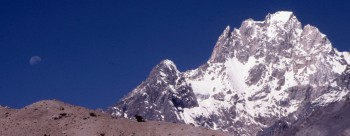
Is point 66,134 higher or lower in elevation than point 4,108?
lower

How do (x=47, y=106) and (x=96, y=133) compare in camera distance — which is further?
(x=47, y=106)

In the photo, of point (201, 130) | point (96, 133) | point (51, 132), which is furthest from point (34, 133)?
point (201, 130)

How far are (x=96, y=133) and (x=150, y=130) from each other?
268 inches

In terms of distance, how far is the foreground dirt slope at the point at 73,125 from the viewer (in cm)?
8306

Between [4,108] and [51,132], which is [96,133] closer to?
[51,132]

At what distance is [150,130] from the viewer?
8506 cm

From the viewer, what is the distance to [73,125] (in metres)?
84.8

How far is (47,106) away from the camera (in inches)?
3583

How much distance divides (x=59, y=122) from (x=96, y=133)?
5.81 metres

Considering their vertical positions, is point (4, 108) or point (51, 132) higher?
point (4, 108)

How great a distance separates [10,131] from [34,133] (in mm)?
3190

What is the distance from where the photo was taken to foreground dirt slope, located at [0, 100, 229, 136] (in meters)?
83.1

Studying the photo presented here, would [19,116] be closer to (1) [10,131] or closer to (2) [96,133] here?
→ (1) [10,131]

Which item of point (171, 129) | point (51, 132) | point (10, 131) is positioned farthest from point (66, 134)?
point (171, 129)
